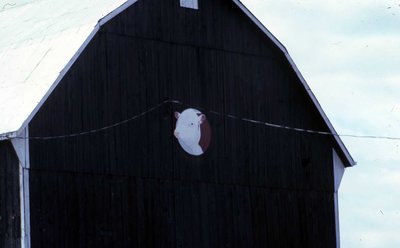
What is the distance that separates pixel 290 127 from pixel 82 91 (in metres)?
6.27

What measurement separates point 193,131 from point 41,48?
3.80m

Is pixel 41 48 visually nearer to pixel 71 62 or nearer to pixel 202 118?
pixel 71 62

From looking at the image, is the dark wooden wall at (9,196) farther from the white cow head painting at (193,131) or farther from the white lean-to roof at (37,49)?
the white cow head painting at (193,131)

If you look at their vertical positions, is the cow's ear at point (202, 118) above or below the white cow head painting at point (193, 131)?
above

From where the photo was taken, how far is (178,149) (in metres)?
30.4

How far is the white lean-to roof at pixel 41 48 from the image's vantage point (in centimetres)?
2770

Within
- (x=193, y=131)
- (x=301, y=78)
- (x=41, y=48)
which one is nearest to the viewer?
(x=41, y=48)

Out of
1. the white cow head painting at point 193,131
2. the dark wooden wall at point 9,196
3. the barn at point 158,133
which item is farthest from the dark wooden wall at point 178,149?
the dark wooden wall at point 9,196

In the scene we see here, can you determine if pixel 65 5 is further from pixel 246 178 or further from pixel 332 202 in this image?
pixel 332 202

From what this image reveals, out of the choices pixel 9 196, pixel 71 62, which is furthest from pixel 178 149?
pixel 9 196

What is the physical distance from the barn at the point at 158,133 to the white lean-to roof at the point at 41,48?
0.04 meters

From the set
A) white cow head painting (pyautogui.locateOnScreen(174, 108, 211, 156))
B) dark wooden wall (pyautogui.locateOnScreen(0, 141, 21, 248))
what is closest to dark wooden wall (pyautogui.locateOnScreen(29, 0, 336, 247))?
white cow head painting (pyautogui.locateOnScreen(174, 108, 211, 156))

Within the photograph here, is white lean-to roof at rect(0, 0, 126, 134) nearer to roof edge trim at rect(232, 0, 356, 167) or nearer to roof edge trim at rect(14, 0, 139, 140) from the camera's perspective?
roof edge trim at rect(14, 0, 139, 140)

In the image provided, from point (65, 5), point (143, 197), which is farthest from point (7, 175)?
point (65, 5)
